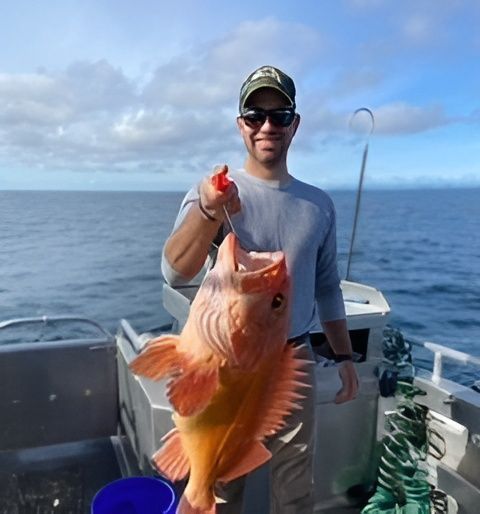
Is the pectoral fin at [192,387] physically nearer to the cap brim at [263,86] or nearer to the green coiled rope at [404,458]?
the cap brim at [263,86]

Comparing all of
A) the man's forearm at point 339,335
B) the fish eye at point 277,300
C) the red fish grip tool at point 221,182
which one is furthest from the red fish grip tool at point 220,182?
the man's forearm at point 339,335

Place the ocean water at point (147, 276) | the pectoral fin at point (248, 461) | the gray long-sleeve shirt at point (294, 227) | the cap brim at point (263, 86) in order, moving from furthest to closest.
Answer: the ocean water at point (147, 276), the gray long-sleeve shirt at point (294, 227), the cap brim at point (263, 86), the pectoral fin at point (248, 461)

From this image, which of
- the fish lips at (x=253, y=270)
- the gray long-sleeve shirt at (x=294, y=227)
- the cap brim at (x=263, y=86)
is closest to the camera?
the fish lips at (x=253, y=270)

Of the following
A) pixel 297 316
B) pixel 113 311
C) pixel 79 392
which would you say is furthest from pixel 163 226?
pixel 297 316

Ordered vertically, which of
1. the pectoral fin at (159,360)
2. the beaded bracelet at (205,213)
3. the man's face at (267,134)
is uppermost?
the man's face at (267,134)

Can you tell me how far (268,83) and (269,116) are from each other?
127 millimetres

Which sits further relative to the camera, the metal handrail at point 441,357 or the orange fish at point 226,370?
the metal handrail at point 441,357

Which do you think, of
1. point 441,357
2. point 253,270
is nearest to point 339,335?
point 441,357

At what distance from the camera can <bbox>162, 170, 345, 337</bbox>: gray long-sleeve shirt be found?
2201mm

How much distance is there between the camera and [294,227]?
89.5 inches

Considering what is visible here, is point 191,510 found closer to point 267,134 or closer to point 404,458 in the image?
point 267,134

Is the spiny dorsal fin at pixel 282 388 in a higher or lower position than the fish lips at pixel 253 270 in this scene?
→ lower

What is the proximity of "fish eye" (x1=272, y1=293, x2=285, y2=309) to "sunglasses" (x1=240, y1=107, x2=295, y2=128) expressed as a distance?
92cm

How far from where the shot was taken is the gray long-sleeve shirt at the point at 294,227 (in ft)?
7.22
